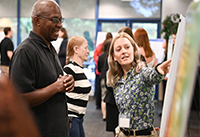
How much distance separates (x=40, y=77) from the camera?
133 cm

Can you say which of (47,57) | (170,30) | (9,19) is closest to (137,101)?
(47,57)

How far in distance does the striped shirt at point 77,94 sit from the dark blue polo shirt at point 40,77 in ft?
1.98

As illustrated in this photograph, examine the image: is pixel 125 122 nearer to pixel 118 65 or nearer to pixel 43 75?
pixel 118 65

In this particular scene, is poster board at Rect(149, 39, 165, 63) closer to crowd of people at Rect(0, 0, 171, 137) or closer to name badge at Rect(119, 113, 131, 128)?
crowd of people at Rect(0, 0, 171, 137)

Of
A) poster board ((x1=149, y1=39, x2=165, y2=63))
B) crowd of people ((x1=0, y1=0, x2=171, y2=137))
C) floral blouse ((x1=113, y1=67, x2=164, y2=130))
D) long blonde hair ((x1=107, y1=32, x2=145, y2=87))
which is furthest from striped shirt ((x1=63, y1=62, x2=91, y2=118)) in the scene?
poster board ((x1=149, y1=39, x2=165, y2=63))

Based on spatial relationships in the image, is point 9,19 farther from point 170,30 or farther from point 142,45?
point 142,45

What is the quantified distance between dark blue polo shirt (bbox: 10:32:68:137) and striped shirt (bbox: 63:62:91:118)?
23.8 inches

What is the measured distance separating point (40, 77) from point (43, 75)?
0.07ft

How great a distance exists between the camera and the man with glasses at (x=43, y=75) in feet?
4.16

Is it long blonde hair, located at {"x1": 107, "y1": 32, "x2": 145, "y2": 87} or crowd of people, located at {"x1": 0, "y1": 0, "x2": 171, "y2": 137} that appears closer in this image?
crowd of people, located at {"x1": 0, "y1": 0, "x2": 171, "y2": 137}

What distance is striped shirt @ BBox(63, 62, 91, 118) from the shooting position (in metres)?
2.06

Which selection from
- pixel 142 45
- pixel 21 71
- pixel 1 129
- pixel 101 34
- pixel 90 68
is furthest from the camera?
pixel 90 68

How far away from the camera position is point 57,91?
1362mm

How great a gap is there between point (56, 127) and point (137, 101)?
1.86ft
